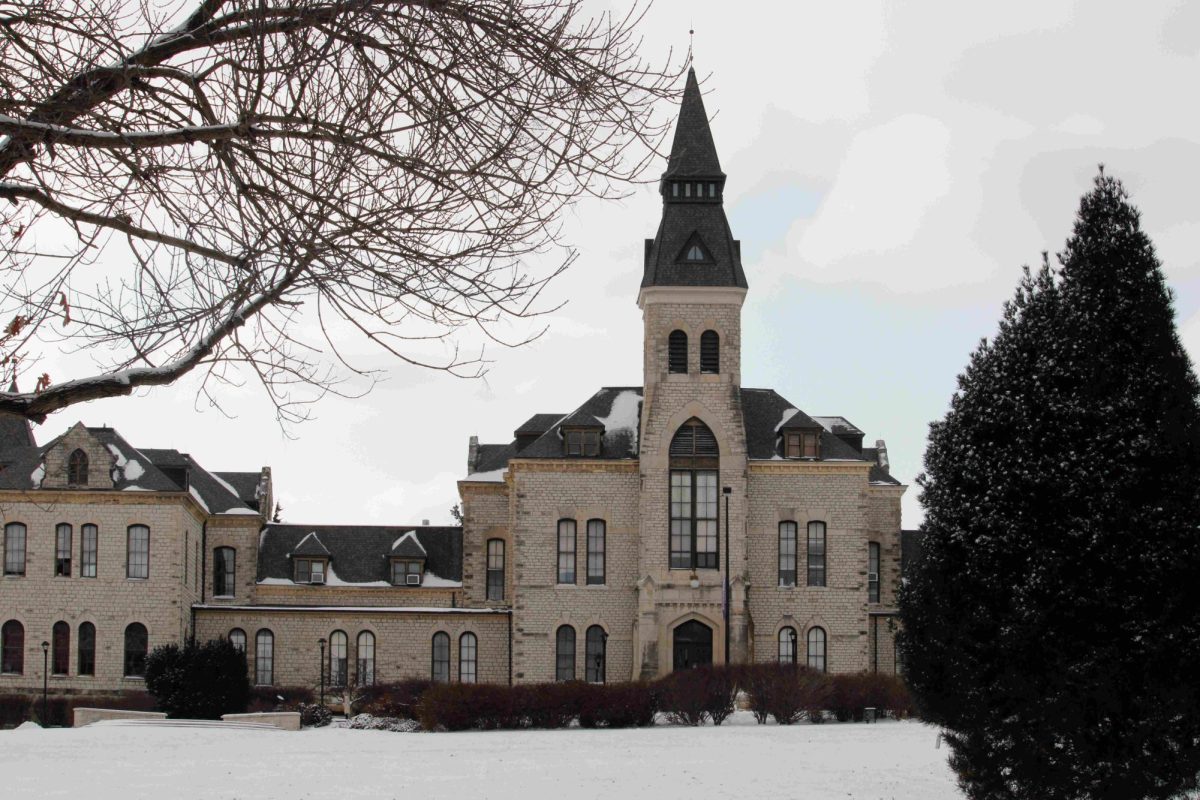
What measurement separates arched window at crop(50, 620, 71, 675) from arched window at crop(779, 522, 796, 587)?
68.5ft

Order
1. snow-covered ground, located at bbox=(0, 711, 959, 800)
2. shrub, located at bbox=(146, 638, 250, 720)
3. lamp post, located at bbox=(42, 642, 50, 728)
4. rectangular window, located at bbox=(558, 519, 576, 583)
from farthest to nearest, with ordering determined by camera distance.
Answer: rectangular window, located at bbox=(558, 519, 576, 583) < lamp post, located at bbox=(42, 642, 50, 728) < shrub, located at bbox=(146, 638, 250, 720) < snow-covered ground, located at bbox=(0, 711, 959, 800)

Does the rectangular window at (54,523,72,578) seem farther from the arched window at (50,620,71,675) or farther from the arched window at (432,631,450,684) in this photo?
the arched window at (432,631,450,684)

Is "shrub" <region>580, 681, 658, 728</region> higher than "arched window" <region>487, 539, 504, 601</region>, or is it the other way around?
"arched window" <region>487, 539, 504, 601</region>

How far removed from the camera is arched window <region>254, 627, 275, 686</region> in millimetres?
52156

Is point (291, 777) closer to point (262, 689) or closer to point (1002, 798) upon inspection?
point (1002, 798)

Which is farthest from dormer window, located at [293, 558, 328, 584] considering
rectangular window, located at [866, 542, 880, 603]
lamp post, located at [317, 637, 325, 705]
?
rectangular window, located at [866, 542, 880, 603]

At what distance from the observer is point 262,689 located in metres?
49.2

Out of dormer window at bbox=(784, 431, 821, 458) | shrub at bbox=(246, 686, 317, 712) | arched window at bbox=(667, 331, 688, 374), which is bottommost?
shrub at bbox=(246, 686, 317, 712)

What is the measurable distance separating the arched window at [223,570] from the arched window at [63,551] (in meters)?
5.95

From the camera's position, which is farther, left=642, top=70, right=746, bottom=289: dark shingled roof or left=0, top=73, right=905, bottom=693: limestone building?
left=642, top=70, right=746, bottom=289: dark shingled roof

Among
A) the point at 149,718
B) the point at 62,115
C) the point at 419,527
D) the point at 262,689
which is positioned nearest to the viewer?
the point at 62,115

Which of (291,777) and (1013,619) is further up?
(1013,619)

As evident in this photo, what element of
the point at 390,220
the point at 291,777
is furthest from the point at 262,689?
the point at 390,220

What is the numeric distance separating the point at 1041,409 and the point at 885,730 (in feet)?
55.4
